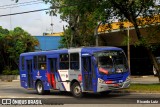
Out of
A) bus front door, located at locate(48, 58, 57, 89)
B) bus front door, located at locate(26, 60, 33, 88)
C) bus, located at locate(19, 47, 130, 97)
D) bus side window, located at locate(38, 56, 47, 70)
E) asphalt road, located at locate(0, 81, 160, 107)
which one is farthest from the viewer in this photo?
bus front door, located at locate(26, 60, 33, 88)

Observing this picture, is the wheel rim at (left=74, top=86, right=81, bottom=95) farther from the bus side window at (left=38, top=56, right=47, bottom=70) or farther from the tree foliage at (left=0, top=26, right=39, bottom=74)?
the tree foliage at (left=0, top=26, right=39, bottom=74)

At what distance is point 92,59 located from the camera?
2181 cm

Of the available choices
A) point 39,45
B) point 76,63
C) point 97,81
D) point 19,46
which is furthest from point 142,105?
point 39,45

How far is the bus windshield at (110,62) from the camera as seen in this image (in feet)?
70.8

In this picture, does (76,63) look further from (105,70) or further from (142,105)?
(142,105)

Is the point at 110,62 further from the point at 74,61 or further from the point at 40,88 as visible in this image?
the point at 40,88

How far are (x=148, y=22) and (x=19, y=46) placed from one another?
29646mm

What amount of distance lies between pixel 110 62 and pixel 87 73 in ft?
4.46

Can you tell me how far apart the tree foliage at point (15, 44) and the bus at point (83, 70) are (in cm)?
2912

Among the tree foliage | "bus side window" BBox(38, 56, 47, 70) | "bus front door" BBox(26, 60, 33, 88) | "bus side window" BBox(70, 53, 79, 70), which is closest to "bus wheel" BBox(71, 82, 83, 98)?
"bus side window" BBox(70, 53, 79, 70)

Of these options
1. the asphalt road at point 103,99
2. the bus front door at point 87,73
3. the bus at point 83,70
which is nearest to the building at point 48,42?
the bus at point 83,70

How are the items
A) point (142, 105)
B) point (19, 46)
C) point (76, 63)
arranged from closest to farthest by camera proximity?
point (142, 105) → point (76, 63) → point (19, 46)

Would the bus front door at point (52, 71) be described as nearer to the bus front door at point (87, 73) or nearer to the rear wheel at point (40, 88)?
the rear wheel at point (40, 88)

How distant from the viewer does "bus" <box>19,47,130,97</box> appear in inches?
848
